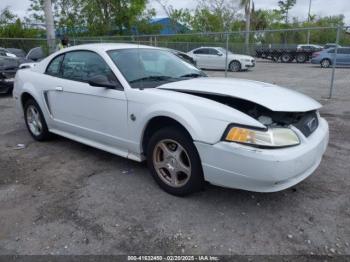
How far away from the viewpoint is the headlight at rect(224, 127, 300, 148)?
2.88 m

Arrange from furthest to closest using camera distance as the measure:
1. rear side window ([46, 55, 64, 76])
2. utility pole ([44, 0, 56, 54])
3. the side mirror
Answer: utility pole ([44, 0, 56, 54]) → rear side window ([46, 55, 64, 76]) → the side mirror

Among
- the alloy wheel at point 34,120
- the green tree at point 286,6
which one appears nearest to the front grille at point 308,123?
the alloy wheel at point 34,120

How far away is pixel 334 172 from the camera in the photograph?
4.18 m

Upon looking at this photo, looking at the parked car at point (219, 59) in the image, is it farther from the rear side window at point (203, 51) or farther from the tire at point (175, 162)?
the tire at point (175, 162)

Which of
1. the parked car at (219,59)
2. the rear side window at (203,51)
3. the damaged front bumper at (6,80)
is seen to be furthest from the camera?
the rear side window at (203,51)

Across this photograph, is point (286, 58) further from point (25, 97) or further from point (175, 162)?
point (175, 162)

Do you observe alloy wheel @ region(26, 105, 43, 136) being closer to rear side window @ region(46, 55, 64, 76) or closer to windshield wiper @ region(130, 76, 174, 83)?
rear side window @ region(46, 55, 64, 76)

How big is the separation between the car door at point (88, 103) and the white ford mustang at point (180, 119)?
12 millimetres

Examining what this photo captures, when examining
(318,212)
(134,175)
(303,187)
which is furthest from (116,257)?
(303,187)

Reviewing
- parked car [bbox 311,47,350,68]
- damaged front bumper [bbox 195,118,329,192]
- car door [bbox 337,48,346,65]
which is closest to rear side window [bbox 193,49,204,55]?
parked car [bbox 311,47,350,68]

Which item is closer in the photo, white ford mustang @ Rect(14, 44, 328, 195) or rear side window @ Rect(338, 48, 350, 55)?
white ford mustang @ Rect(14, 44, 328, 195)

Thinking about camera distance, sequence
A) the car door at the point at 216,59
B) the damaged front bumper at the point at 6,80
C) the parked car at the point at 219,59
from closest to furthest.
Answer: the damaged front bumper at the point at 6,80 → the parked car at the point at 219,59 → the car door at the point at 216,59

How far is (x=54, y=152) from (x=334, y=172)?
3.79 metres

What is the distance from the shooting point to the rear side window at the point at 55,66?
495cm
